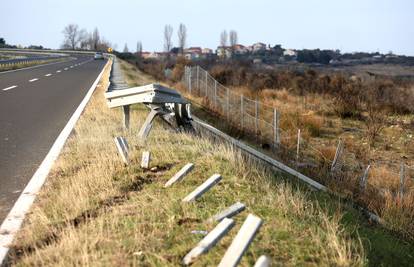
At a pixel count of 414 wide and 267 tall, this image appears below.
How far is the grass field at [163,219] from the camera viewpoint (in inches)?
143

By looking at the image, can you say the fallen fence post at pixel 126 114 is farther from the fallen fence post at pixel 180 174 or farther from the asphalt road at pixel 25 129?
the fallen fence post at pixel 180 174

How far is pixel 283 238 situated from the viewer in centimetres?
396

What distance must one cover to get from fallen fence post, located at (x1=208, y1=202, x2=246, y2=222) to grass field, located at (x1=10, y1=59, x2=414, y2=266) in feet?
0.24

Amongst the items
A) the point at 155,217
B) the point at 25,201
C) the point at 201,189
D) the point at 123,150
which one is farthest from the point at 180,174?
the point at 25,201

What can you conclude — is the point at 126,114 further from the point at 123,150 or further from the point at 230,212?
the point at 230,212

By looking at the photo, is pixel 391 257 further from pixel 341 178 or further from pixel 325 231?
pixel 341 178

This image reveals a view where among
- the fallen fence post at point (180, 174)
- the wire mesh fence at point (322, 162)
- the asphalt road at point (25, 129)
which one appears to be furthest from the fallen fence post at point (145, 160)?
the wire mesh fence at point (322, 162)

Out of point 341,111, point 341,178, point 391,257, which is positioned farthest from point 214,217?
point 341,111

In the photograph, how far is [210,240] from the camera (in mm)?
3654

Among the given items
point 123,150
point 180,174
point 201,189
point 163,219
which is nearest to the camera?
point 163,219

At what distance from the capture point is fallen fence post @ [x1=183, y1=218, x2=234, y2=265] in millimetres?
3507

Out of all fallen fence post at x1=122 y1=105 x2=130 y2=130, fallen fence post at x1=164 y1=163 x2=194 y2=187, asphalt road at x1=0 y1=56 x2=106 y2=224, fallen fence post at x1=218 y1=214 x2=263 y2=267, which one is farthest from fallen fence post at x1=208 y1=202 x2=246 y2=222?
fallen fence post at x1=122 y1=105 x2=130 y2=130

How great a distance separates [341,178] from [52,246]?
762 centimetres

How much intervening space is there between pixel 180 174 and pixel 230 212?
134 cm
